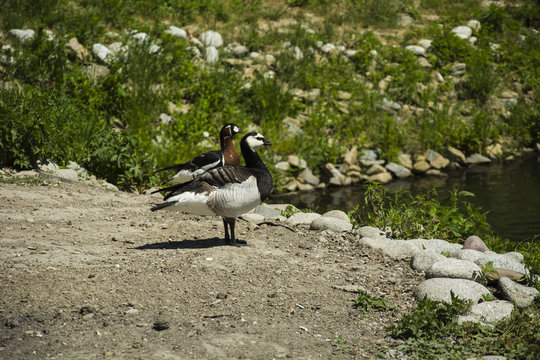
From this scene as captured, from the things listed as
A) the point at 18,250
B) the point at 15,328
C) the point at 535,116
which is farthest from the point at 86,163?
the point at 535,116

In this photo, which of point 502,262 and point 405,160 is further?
point 405,160

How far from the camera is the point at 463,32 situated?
1808 cm

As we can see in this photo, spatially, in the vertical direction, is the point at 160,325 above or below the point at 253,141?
below

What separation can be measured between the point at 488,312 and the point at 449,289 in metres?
0.40

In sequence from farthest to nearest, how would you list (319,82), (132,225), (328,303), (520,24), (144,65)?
(520,24), (319,82), (144,65), (132,225), (328,303)

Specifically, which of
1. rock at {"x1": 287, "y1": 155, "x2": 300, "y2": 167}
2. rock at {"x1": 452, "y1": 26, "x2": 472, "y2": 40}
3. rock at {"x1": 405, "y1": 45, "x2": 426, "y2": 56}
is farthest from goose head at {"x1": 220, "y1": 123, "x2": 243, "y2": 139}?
rock at {"x1": 452, "y1": 26, "x2": 472, "y2": 40}

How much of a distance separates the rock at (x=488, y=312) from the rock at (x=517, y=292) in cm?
17

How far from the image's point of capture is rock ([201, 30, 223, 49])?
15.7m

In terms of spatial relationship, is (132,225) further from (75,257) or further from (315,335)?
(315,335)

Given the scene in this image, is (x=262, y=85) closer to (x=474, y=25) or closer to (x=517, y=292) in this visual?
(x=474, y=25)

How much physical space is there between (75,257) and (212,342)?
6.99 ft

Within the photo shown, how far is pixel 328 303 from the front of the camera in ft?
17.5

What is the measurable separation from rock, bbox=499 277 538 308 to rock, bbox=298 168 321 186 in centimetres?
734

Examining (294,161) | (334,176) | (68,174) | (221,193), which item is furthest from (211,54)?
(221,193)
